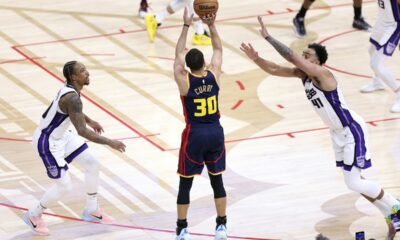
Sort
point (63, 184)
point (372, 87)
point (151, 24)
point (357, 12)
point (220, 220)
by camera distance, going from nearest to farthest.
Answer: point (220, 220), point (63, 184), point (372, 87), point (151, 24), point (357, 12)

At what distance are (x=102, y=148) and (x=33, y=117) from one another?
137 cm

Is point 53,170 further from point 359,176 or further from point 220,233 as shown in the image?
point 359,176

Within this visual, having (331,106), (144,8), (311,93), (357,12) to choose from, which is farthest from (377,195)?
(144,8)

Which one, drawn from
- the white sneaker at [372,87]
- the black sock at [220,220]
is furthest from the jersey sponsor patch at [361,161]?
the white sneaker at [372,87]

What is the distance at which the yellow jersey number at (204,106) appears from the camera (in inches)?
459

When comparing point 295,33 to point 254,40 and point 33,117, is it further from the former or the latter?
point 33,117

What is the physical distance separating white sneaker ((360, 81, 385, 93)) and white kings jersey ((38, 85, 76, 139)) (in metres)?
5.42

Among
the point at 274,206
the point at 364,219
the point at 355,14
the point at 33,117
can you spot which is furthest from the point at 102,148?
the point at 355,14

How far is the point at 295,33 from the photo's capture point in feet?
61.4

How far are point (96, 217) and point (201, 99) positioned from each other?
2.10 metres

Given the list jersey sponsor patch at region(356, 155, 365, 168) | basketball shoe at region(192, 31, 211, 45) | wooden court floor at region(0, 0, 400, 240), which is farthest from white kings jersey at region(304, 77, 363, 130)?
basketball shoe at region(192, 31, 211, 45)

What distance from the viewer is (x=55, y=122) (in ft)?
41.0

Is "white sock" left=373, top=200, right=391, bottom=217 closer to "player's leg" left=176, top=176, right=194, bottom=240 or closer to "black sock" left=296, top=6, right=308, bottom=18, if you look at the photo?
"player's leg" left=176, top=176, right=194, bottom=240

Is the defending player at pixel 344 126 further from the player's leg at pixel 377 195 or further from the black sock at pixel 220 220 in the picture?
the black sock at pixel 220 220
